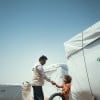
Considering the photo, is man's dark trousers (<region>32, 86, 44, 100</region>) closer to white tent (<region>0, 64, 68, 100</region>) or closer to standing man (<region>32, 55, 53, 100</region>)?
standing man (<region>32, 55, 53, 100</region>)

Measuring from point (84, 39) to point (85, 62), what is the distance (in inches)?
16.9

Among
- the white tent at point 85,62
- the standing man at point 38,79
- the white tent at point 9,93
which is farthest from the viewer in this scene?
the white tent at point 9,93

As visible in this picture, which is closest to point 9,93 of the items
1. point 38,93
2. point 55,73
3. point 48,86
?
point 48,86

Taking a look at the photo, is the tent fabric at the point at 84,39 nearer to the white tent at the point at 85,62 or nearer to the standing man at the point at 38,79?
the white tent at the point at 85,62

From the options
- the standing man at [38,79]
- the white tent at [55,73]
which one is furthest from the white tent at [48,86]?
the standing man at [38,79]

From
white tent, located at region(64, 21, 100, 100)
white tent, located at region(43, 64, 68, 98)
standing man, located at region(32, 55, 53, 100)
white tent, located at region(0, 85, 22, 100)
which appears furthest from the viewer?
white tent, located at region(0, 85, 22, 100)

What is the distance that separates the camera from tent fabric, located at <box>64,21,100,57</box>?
11.3 feet

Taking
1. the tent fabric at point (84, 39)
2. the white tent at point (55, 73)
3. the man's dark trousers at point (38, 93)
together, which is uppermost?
the tent fabric at point (84, 39)

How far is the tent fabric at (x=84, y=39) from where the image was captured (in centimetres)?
343

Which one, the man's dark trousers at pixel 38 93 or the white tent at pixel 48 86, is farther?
the white tent at pixel 48 86

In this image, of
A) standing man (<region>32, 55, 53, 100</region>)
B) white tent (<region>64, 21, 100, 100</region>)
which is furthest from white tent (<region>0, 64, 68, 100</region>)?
white tent (<region>64, 21, 100, 100</region>)

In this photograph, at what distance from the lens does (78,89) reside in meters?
4.09

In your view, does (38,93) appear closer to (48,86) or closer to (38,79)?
(38,79)

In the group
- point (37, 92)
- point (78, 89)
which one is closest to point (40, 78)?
point (37, 92)
